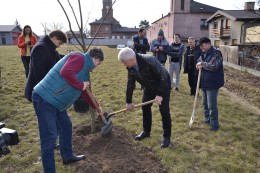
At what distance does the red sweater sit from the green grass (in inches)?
56.5

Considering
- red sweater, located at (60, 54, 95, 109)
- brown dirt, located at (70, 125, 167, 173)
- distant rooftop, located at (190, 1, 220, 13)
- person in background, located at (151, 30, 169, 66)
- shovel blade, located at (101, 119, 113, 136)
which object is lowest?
brown dirt, located at (70, 125, 167, 173)

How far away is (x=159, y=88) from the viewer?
3760 millimetres

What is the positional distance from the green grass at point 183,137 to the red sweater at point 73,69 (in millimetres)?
1435

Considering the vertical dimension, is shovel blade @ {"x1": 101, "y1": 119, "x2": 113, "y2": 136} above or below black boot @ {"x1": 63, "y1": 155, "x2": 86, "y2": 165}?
above

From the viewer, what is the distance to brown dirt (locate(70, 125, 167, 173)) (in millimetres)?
3560

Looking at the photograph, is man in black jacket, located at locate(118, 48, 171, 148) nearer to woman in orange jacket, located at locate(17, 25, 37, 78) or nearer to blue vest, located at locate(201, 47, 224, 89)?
blue vest, located at locate(201, 47, 224, 89)

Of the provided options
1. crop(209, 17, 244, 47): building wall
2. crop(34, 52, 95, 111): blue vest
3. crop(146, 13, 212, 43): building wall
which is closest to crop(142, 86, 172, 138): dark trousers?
crop(34, 52, 95, 111): blue vest

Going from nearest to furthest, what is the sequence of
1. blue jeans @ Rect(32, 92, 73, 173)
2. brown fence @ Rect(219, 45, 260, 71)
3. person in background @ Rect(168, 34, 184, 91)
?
blue jeans @ Rect(32, 92, 73, 173) → person in background @ Rect(168, 34, 184, 91) → brown fence @ Rect(219, 45, 260, 71)

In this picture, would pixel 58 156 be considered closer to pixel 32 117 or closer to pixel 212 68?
pixel 32 117

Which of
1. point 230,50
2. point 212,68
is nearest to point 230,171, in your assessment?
point 212,68

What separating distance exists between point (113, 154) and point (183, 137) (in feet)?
4.73

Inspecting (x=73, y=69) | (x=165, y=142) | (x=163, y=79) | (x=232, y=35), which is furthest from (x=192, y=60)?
(x=232, y=35)

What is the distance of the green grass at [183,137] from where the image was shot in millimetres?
3717

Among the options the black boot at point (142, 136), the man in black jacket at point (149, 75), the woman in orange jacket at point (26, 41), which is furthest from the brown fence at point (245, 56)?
the woman in orange jacket at point (26, 41)
